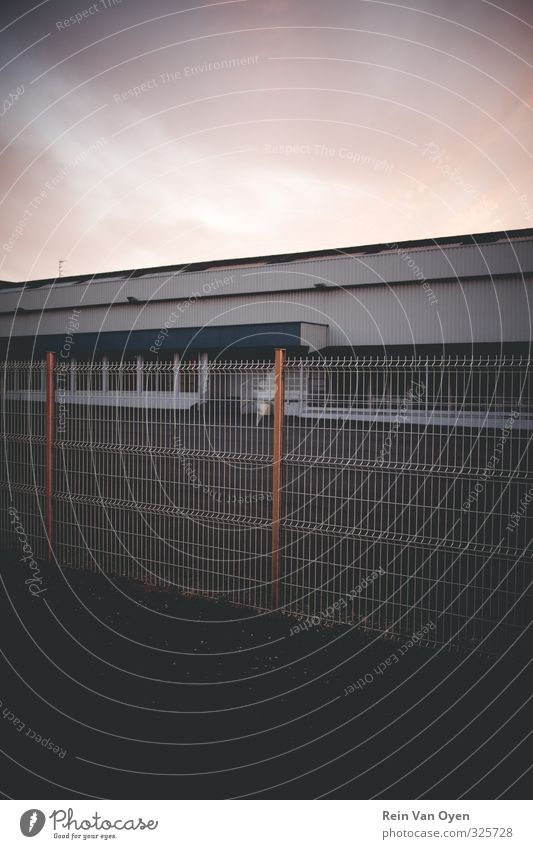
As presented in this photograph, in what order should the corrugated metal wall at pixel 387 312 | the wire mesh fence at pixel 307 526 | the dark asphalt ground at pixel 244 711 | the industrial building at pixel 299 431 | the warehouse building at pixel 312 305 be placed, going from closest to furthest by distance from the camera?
the dark asphalt ground at pixel 244 711, the wire mesh fence at pixel 307 526, the industrial building at pixel 299 431, the corrugated metal wall at pixel 387 312, the warehouse building at pixel 312 305

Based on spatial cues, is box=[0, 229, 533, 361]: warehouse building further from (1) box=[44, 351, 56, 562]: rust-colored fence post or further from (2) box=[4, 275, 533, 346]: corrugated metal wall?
(1) box=[44, 351, 56, 562]: rust-colored fence post

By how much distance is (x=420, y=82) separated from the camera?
8.11 metres

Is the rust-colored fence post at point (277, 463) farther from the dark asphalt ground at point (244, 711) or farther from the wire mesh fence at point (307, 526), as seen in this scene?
the dark asphalt ground at point (244, 711)

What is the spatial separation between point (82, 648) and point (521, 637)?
4457 mm

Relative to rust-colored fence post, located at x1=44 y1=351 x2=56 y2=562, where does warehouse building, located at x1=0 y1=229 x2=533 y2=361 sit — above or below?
above

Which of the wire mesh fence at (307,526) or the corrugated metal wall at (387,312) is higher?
the corrugated metal wall at (387,312)

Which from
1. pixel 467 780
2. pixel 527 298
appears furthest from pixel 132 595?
pixel 527 298
